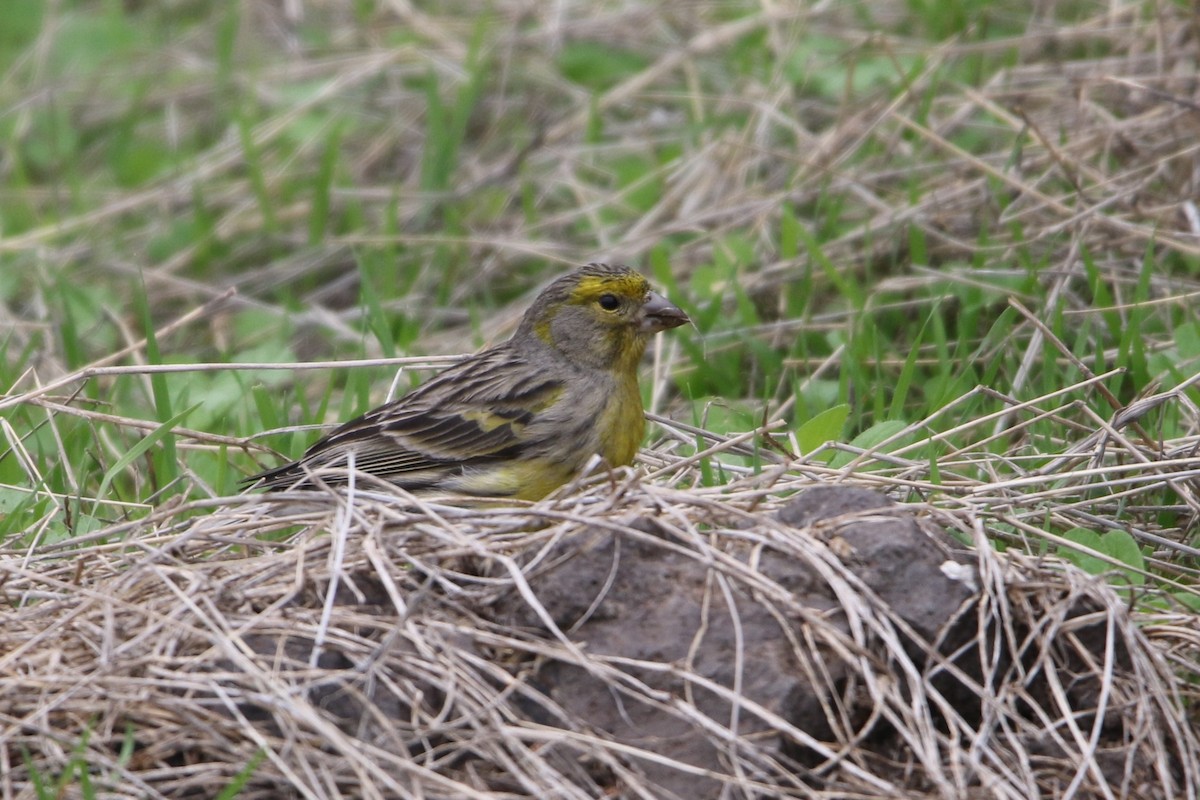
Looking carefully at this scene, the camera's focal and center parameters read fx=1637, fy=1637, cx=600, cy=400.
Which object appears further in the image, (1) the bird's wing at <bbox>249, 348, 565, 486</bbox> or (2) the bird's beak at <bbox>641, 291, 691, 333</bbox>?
(2) the bird's beak at <bbox>641, 291, 691, 333</bbox>

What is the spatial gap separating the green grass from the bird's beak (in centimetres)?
31

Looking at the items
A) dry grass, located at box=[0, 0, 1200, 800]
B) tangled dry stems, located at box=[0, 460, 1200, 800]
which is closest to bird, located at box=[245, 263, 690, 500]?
dry grass, located at box=[0, 0, 1200, 800]

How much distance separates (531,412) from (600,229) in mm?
2738

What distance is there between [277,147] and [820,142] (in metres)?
3.17

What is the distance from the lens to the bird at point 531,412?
487cm

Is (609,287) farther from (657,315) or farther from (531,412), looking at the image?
(531,412)

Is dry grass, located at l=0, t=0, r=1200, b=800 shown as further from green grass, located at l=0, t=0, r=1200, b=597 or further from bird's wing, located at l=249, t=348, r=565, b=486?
bird's wing, located at l=249, t=348, r=565, b=486

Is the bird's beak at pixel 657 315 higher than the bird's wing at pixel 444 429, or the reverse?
the bird's beak at pixel 657 315

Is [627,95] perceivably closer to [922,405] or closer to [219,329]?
[219,329]

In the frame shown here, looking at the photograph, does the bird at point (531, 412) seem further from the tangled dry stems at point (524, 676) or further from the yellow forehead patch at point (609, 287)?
the tangled dry stems at point (524, 676)

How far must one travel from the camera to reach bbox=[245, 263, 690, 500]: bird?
4.87 m

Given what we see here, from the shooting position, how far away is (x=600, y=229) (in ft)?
24.8

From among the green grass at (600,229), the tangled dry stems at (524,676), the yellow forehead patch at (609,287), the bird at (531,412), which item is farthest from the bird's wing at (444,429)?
the tangled dry stems at (524,676)

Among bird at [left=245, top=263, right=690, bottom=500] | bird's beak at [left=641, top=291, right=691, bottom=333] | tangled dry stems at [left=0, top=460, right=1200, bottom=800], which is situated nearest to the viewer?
tangled dry stems at [left=0, top=460, right=1200, bottom=800]
